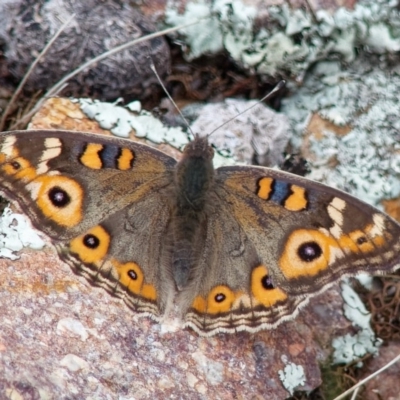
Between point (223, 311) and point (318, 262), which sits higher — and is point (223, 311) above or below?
below

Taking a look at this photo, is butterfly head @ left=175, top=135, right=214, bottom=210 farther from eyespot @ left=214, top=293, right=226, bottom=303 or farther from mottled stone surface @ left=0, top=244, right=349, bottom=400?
mottled stone surface @ left=0, top=244, right=349, bottom=400

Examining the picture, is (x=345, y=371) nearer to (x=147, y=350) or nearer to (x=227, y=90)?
(x=147, y=350)

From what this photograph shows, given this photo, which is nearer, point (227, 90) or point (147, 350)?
point (147, 350)

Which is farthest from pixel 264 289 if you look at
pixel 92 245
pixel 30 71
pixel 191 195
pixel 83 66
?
pixel 30 71

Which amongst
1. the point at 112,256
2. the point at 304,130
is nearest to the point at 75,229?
the point at 112,256

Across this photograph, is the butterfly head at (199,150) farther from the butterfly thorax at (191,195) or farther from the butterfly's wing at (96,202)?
the butterfly's wing at (96,202)

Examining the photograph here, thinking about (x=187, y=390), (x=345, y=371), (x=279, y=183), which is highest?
(x=279, y=183)

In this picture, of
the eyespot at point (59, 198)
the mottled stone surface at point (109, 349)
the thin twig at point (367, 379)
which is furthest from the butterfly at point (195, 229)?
the thin twig at point (367, 379)

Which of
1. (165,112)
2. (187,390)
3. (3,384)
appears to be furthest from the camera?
(165,112)
